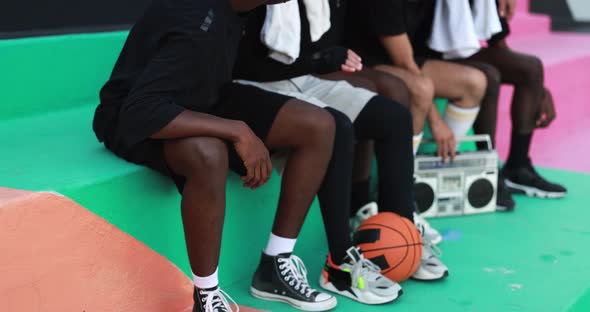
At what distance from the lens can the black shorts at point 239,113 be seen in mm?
1998

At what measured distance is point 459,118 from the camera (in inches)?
121

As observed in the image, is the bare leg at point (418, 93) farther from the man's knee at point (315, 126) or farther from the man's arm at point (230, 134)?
the man's arm at point (230, 134)

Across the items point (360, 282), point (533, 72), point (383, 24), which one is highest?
point (383, 24)

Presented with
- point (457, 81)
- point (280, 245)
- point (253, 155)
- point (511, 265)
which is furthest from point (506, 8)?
point (253, 155)

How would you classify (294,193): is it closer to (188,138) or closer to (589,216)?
(188,138)

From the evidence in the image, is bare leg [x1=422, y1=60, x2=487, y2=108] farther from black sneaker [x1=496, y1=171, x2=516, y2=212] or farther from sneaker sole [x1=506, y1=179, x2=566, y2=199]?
sneaker sole [x1=506, y1=179, x2=566, y2=199]

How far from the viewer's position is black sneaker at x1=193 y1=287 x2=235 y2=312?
76.2 inches

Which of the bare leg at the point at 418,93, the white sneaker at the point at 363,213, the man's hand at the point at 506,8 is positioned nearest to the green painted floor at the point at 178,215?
the white sneaker at the point at 363,213

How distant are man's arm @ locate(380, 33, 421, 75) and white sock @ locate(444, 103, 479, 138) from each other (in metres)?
0.28

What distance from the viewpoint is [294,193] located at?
2.16m

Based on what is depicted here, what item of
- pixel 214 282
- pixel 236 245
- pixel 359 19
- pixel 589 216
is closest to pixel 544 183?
pixel 589 216

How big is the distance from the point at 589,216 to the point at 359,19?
1.17 meters

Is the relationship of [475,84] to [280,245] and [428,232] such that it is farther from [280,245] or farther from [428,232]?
[280,245]

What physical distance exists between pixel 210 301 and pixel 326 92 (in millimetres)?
876
